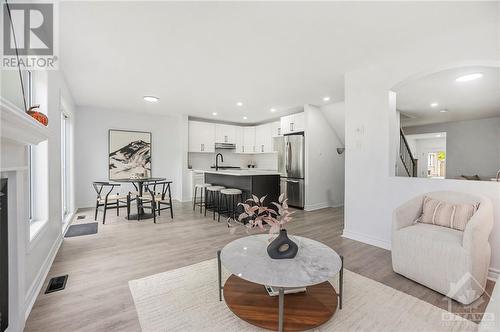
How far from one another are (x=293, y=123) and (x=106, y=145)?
5.04 metres

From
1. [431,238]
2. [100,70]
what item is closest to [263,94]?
[100,70]

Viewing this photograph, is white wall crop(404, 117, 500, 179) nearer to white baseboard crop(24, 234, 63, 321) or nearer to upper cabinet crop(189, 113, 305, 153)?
upper cabinet crop(189, 113, 305, 153)

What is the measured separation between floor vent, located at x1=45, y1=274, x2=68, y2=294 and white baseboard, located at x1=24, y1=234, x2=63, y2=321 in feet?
0.24

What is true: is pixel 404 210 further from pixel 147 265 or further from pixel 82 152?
pixel 82 152

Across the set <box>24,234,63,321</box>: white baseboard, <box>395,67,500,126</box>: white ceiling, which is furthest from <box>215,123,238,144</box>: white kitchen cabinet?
<box>24,234,63,321</box>: white baseboard

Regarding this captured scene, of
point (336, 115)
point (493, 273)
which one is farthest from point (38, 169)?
point (336, 115)

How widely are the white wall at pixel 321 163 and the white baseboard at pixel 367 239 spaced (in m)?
1.98

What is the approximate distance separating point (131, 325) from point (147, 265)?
104 centimetres

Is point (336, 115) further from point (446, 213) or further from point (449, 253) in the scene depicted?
point (449, 253)

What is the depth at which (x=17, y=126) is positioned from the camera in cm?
132

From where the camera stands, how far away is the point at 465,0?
1994 mm

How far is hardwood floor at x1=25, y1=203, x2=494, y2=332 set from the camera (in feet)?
5.93
